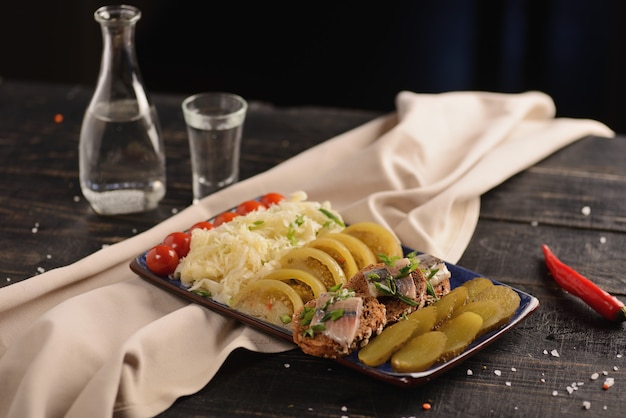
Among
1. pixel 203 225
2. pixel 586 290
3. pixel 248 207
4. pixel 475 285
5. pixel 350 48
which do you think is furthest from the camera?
pixel 350 48

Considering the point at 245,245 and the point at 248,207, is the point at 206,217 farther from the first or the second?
the point at 245,245

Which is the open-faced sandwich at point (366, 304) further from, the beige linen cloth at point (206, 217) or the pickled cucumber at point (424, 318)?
the beige linen cloth at point (206, 217)

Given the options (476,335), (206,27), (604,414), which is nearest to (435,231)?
(476,335)

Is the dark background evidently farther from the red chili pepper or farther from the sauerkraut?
the sauerkraut

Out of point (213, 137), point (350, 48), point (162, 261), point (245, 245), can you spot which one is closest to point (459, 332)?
point (245, 245)

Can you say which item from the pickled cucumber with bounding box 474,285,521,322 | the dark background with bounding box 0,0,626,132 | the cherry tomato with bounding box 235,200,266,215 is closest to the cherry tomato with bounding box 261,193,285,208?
the cherry tomato with bounding box 235,200,266,215

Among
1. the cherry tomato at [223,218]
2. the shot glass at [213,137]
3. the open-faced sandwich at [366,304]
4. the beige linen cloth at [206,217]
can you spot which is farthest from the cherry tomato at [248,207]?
the open-faced sandwich at [366,304]
